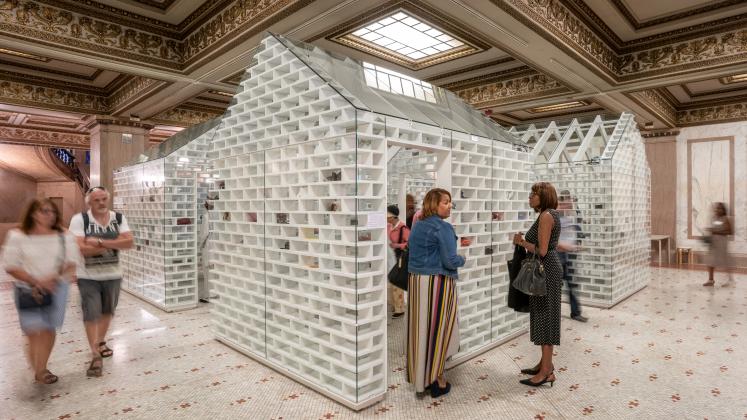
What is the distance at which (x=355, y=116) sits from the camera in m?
2.93

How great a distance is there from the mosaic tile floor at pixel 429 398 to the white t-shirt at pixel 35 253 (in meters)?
1.02

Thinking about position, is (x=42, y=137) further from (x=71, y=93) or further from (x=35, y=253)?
(x=35, y=253)

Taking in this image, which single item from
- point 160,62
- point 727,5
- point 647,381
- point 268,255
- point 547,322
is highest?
point 727,5

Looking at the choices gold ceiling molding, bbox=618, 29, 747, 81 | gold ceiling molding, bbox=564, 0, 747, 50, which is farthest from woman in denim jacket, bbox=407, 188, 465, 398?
gold ceiling molding, bbox=618, 29, 747, 81

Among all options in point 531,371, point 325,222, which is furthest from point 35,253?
point 531,371

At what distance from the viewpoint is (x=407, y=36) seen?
22.6ft

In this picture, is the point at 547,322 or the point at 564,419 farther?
the point at 547,322

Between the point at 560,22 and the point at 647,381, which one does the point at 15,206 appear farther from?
the point at 647,381

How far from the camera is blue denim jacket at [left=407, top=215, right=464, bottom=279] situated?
118 inches

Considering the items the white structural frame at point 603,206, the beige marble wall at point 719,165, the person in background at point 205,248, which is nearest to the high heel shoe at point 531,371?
the white structural frame at point 603,206

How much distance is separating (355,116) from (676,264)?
34.3 ft

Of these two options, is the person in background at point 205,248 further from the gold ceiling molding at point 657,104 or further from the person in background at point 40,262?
the gold ceiling molding at point 657,104

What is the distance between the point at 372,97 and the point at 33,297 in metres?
2.95

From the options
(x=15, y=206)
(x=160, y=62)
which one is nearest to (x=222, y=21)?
(x=160, y=62)
